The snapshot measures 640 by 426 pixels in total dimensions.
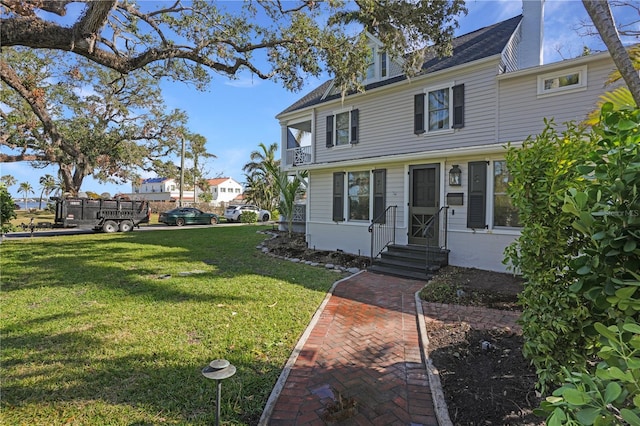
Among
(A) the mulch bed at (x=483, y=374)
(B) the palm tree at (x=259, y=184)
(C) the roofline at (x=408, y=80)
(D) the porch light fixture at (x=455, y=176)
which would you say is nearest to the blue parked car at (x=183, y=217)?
(B) the palm tree at (x=259, y=184)

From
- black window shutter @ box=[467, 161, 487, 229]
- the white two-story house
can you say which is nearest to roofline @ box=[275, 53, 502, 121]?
the white two-story house

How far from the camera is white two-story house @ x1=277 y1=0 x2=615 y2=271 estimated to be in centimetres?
790

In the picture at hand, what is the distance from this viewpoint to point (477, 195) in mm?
8344

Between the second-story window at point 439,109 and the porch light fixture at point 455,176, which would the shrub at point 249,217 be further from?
the porch light fixture at point 455,176

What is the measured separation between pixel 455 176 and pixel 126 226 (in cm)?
1751

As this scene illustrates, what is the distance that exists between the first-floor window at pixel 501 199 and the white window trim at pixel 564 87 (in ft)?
6.50

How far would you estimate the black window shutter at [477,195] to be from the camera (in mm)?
8227

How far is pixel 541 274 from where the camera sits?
7.94ft

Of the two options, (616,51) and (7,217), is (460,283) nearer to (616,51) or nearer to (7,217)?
(616,51)

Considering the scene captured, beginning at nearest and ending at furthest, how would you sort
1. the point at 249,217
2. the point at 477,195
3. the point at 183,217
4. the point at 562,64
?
the point at 562,64
the point at 477,195
the point at 183,217
the point at 249,217

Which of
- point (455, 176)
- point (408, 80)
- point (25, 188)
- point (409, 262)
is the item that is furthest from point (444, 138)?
point (25, 188)

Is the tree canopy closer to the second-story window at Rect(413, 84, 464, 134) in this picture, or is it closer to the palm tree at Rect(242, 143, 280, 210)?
the second-story window at Rect(413, 84, 464, 134)

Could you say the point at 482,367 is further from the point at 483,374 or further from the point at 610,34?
the point at 610,34

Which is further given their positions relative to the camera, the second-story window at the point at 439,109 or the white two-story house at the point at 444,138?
the second-story window at the point at 439,109
